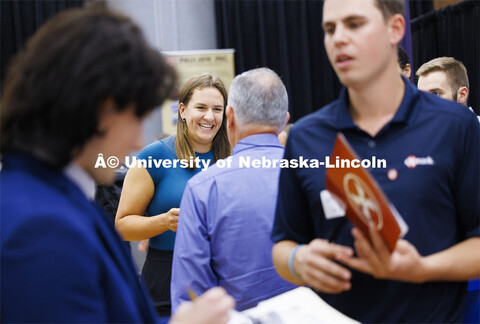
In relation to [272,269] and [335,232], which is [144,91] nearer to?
[335,232]

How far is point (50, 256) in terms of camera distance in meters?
0.70

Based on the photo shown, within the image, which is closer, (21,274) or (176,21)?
(21,274)

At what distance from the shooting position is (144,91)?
34.4 inches

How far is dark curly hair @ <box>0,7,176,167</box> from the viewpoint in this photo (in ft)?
2.60

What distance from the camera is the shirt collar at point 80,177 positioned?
0.87m

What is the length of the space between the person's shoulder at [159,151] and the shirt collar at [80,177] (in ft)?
4.63

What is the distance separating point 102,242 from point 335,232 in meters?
0.55

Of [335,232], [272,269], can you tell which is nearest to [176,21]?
[272,269]

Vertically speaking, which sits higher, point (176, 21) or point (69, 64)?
point (176, 21)

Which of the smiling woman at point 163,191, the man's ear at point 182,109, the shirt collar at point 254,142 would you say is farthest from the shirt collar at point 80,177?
the man's ear at point 182,109

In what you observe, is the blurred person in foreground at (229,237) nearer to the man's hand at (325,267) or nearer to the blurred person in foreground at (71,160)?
the man's hand at (325,267)

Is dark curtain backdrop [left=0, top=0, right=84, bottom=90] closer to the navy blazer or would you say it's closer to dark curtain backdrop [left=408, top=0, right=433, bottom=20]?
dark curtain backdrop [left=408, top=0, right=433, bottom=20]

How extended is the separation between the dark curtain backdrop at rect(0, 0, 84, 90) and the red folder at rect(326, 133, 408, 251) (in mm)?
7173

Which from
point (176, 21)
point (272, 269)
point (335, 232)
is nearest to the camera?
point (335, 232)
